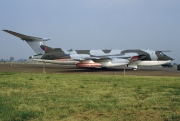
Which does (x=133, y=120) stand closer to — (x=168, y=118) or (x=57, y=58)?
(x=168, y=118)

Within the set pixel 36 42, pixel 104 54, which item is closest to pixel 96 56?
pixel 104 54

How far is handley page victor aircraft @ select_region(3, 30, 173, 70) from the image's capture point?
3578 cm

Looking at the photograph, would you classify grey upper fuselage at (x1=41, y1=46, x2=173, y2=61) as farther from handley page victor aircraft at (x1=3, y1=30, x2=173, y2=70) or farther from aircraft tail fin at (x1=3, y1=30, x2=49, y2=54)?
aircraft tail fin at (x1=3, y1=30, x2=49, y2=54)

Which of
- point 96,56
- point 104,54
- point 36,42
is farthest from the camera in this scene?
point 36,42

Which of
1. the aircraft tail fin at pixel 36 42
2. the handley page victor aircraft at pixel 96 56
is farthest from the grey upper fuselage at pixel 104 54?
the aircraft tail fin at pixel 36 42

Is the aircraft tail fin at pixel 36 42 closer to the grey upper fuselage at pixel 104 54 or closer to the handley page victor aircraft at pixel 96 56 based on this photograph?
the handley page victor aircraft at pixel 96 56

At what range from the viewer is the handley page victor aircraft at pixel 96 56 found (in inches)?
1409

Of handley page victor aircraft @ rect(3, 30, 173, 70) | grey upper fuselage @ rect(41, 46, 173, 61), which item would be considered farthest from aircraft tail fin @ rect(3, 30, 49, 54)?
grey upper fuselage @ rect(41, 46, 173, 61)

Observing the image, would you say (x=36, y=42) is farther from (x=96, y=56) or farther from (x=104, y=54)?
(x=104, y=54)

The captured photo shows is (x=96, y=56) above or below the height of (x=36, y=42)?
below

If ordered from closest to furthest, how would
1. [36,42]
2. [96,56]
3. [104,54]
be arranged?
[96,56] → [104,54] → [36,42]

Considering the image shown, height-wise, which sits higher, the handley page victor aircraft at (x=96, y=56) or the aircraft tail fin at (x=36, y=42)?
the aircraft tail fin at (x=36, y=42)

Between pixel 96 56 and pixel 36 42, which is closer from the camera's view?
pixel 96 56

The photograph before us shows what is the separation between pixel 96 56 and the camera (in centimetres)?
3881
